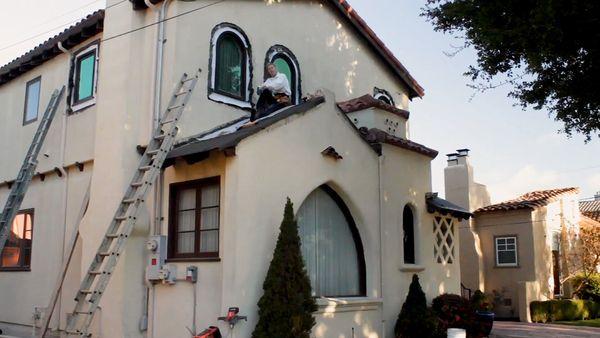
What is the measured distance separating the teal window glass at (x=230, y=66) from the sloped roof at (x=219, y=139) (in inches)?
41.5

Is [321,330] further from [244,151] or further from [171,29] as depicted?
[171,29]

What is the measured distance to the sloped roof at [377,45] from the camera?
53.1ft

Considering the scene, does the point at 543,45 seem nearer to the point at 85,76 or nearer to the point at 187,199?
the point at 187,199

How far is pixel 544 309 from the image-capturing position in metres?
20.9

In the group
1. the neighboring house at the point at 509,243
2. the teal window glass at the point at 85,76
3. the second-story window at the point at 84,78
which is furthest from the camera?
the neighboring house at the point at 509,243

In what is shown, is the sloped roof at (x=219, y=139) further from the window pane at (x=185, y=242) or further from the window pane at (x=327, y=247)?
the window pane at (x=327, y=247)

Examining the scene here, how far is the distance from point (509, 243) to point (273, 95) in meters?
14.4

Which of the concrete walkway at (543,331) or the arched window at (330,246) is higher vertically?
the arched window at (330,246)

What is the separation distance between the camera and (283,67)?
14461mm

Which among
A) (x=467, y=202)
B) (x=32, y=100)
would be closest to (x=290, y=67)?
(x=32, y=100)

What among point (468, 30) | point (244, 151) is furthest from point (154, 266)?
point (468, 30)

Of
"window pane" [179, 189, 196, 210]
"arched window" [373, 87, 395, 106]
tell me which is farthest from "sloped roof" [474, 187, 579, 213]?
"window pane" [179, 189, 196, 210]

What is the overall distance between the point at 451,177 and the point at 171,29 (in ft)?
49.1

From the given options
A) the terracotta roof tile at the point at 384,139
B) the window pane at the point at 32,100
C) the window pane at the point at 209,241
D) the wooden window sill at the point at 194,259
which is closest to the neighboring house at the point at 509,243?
the terracotta roof tile at the point at 384,139
